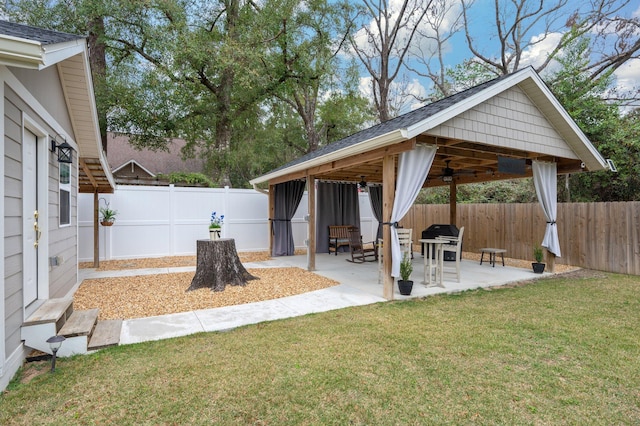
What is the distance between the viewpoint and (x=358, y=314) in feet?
14.2

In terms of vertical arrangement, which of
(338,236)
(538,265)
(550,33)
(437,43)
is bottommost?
(538,265)

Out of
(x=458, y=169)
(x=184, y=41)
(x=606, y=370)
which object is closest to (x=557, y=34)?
(x=458, y=169)

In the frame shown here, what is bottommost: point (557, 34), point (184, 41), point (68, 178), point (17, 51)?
point (68, 178)

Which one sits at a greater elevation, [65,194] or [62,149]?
[62,149]

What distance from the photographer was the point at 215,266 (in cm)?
566

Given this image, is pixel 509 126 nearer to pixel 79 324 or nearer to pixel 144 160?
pixel 79 324

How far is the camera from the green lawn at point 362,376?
2.19 metres

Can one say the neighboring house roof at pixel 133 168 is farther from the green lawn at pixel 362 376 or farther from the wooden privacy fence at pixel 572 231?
the green lawn at pixel 362 376

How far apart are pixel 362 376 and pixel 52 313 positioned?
2.91 metres

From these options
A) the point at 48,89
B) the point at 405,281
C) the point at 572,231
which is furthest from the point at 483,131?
the point at 48,89

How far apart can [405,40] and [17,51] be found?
17.8 m

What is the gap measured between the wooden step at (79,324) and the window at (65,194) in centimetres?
189

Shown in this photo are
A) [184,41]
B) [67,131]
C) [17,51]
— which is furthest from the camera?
[184,41]

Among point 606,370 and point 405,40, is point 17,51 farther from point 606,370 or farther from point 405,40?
point 405,40
